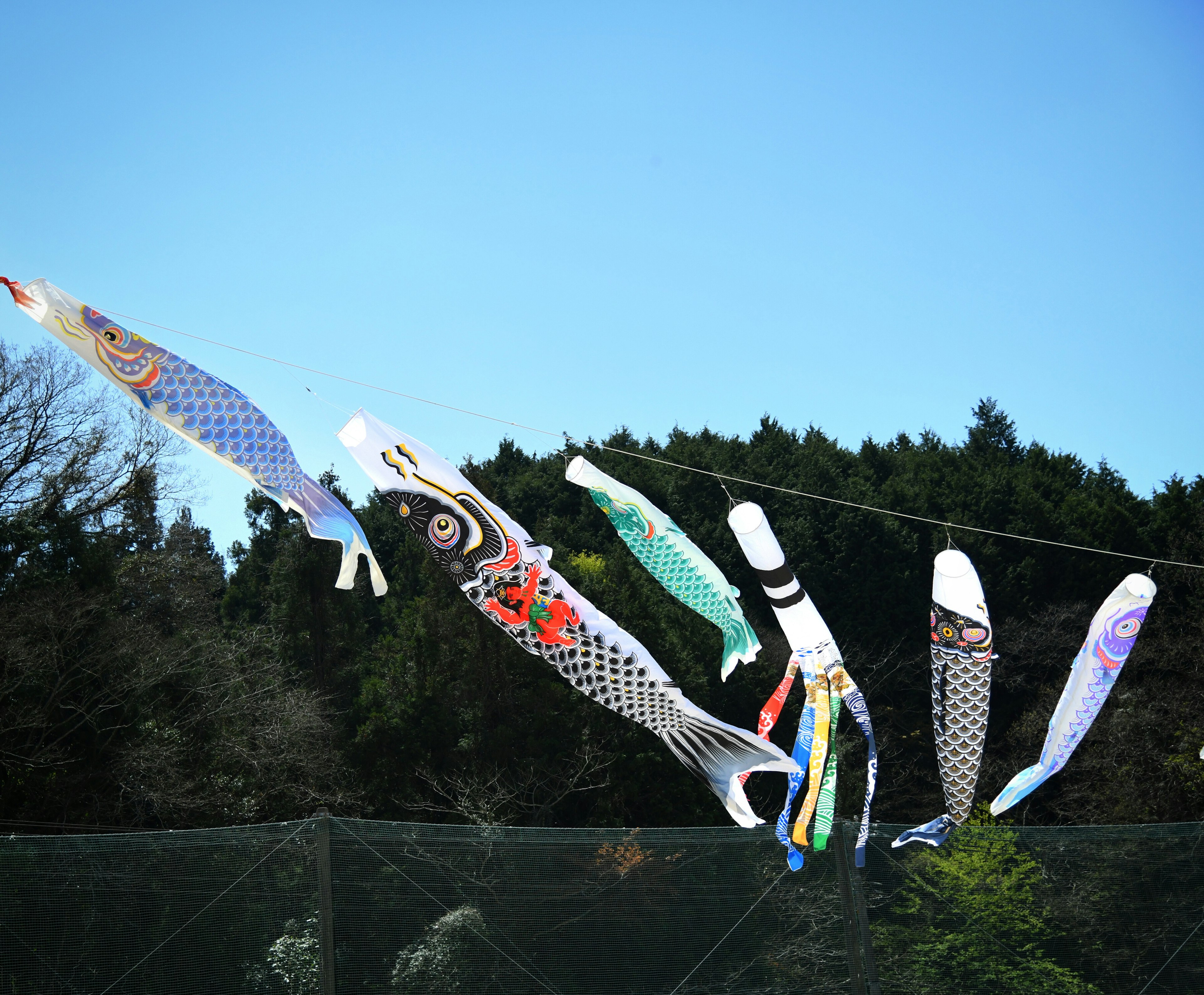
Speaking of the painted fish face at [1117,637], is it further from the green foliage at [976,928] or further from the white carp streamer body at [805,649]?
the white carp streamer body at [805,649]

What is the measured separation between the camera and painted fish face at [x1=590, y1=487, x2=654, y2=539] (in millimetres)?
6316

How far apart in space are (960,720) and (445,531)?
10.0 feet

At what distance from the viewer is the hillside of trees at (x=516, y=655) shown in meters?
11.2

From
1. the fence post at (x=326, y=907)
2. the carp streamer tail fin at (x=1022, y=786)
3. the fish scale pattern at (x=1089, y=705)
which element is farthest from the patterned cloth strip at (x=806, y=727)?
the fence post at (x=326, y=907)

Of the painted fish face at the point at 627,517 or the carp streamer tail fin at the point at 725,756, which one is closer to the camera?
the carp streamer tail fin at the point at 725,756

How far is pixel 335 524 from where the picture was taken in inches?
246

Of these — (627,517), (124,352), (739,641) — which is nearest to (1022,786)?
(739,641)

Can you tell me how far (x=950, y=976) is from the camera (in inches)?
216

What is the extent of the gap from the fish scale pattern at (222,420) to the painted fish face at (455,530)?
66 centimetres

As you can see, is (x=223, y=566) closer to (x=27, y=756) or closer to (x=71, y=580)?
(x=71, y=580)

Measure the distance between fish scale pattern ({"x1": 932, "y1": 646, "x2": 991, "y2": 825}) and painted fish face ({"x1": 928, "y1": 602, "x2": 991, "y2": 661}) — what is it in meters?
0.03

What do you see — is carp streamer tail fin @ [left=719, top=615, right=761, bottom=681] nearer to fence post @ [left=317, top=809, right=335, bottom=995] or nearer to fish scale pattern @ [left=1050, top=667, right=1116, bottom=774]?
fish scale pattern @ [left=1050, top=667, right=1116, bottom=774]

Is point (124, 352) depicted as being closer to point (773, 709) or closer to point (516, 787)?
point (773, 709)

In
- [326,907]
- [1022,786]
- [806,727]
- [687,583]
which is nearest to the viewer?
[326,907]
